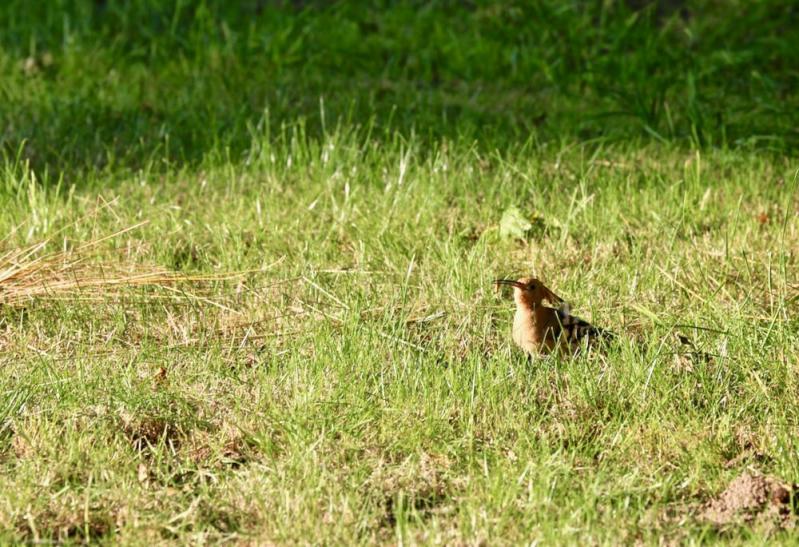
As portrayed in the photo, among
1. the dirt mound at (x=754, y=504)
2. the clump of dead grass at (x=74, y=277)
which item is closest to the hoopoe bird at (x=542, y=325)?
the dirt mound at (x=754, y=504)

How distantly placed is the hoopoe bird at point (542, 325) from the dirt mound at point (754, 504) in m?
0.81

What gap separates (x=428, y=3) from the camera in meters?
8.04

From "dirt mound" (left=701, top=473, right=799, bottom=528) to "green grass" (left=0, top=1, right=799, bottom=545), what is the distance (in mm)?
44

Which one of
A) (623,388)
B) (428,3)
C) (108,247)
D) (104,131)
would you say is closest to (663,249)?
(623,388)

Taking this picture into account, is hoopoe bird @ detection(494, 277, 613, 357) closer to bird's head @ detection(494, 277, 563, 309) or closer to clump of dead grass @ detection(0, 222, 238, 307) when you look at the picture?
bird's head @ detection(494, 277, 563, 309)

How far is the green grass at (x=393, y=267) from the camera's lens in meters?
3.42

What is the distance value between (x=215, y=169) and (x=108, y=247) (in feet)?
3.05

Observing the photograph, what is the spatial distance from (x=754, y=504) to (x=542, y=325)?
0.97 metres

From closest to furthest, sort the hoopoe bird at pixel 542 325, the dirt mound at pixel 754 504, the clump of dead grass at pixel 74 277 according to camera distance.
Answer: the dirt mound at pixel 754 504 < the hoopoe bird at pixel 542 325 < the clump of dead grass at pixel 74 277

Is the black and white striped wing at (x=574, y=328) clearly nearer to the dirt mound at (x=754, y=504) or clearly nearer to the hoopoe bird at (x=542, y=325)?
the hoopoe bird at (x=542, y=325)

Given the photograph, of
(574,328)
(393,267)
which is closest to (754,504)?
(574,328)

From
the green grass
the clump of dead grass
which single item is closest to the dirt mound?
the green grass

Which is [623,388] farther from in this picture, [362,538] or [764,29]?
[764,29]

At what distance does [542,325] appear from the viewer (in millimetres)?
4074
